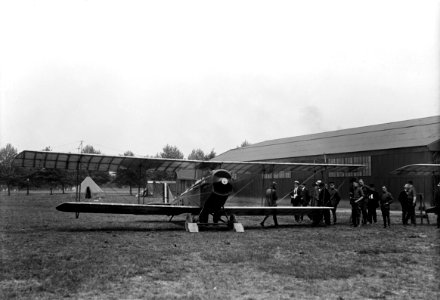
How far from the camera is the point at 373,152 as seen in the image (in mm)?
31172

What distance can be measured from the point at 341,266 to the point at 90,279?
4733mm

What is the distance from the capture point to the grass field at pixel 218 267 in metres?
6.17

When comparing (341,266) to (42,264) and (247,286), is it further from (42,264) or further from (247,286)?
(42,264)

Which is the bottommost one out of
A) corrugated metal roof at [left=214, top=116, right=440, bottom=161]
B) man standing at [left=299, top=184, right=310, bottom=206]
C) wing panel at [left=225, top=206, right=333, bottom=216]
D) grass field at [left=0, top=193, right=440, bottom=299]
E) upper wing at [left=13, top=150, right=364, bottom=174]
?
grass field at [left=0, top=193, right=440, bottom=299]

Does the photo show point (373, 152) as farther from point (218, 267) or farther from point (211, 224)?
point (218, 267)

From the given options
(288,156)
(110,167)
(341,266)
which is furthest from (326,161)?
(341,266)

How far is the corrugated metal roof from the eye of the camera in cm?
2980

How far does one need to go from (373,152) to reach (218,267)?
2599cm

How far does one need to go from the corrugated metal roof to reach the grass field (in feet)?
61.9

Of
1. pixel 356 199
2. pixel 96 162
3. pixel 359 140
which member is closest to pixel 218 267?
pixel 356 199

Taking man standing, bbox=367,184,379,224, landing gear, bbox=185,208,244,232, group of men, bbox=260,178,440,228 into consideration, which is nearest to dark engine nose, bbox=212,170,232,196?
landing gear, bbox=185,208,244,232

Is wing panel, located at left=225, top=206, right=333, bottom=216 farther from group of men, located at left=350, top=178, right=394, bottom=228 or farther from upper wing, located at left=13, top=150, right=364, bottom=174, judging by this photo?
upper wing, located at left=13, top=150, right=364, bottom=174

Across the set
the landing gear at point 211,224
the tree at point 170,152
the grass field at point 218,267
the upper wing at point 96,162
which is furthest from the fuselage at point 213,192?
the tree at point 170,152

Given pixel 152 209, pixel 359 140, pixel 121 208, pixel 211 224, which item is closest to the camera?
pixel 211 224
